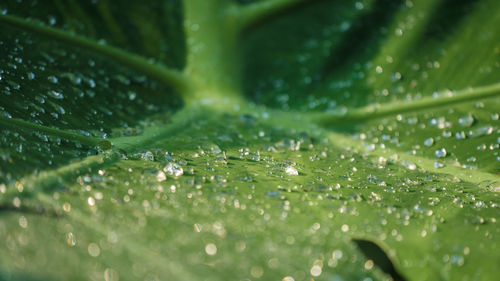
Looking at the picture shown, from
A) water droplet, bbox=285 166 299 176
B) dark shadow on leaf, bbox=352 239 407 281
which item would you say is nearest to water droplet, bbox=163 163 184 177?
water droplet, bbox=285 166 299 176

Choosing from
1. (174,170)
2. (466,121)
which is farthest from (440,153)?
(174,170)

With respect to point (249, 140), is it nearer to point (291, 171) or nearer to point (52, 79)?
point (291, 171)

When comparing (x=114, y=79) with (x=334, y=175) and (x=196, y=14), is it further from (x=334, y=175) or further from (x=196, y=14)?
(x=334, y=175)

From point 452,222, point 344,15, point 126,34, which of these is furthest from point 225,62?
point 452,222

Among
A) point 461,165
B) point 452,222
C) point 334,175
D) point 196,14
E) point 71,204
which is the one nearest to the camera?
point 71,204

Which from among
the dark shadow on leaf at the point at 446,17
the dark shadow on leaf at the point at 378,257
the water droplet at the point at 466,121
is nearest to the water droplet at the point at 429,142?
the water droplet at the point at 466,121

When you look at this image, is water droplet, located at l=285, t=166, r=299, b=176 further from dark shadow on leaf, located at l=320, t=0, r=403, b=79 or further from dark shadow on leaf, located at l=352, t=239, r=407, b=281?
dark shadow on leaf, located at l=320, t=0, r=403, b=79

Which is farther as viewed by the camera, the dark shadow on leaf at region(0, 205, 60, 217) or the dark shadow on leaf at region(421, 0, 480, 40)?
the dark shadow on leaf at region(421, 0, 480, 40)
